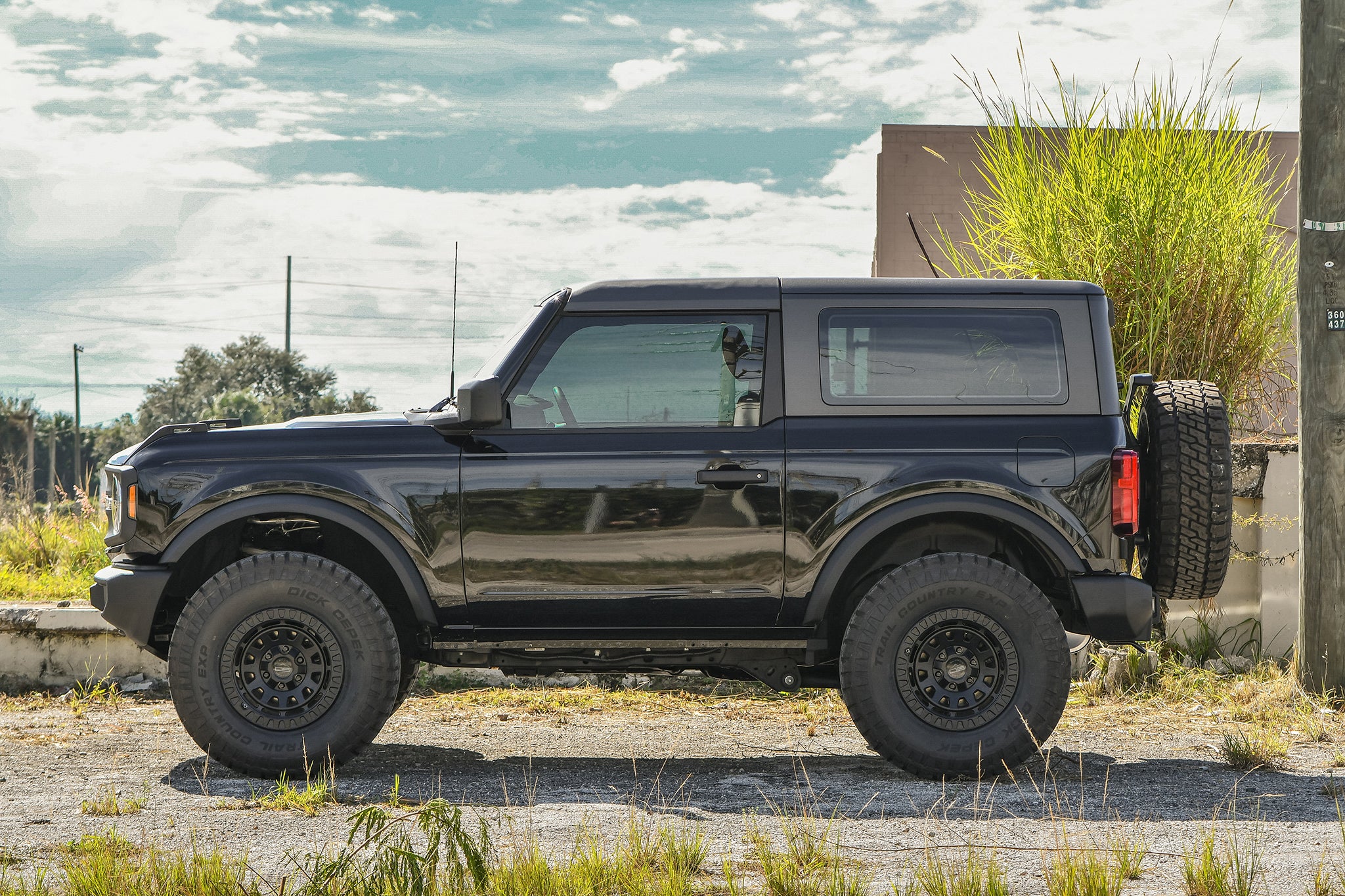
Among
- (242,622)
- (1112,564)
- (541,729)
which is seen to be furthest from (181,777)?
(1112,564)

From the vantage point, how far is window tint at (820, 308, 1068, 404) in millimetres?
5543

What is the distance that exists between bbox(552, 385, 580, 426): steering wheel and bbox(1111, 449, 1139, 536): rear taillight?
7.63 feet

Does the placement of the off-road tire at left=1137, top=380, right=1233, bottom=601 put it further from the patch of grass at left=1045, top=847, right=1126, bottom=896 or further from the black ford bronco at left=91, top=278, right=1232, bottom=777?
the patch of grass at left=1045, top=847, right=1126, bottom=896

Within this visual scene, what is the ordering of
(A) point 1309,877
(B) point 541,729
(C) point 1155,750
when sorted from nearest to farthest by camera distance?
(A) point 1309,877
(C) point 1155,750
(B) point 541,729

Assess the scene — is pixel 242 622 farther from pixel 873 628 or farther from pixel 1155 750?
pixel 1155 750

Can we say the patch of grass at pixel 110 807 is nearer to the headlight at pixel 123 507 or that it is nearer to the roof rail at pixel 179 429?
the headlight at pixel 123 507

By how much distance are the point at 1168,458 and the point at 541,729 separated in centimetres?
351

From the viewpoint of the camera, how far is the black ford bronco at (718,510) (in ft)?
17.7

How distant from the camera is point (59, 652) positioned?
7879 millimetres

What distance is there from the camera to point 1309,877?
12.9 ft

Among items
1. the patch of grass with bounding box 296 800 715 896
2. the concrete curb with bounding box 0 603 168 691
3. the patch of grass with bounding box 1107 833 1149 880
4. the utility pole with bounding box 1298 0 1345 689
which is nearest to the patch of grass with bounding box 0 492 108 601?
the concrete curb with bounding box 0 603 168 691

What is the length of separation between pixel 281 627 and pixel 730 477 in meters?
2.05

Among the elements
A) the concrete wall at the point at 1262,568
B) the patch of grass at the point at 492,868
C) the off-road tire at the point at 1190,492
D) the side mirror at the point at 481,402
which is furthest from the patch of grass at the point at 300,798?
the concrete wall at the point at 1262,568

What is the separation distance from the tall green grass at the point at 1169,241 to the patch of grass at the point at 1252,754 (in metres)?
3.08
